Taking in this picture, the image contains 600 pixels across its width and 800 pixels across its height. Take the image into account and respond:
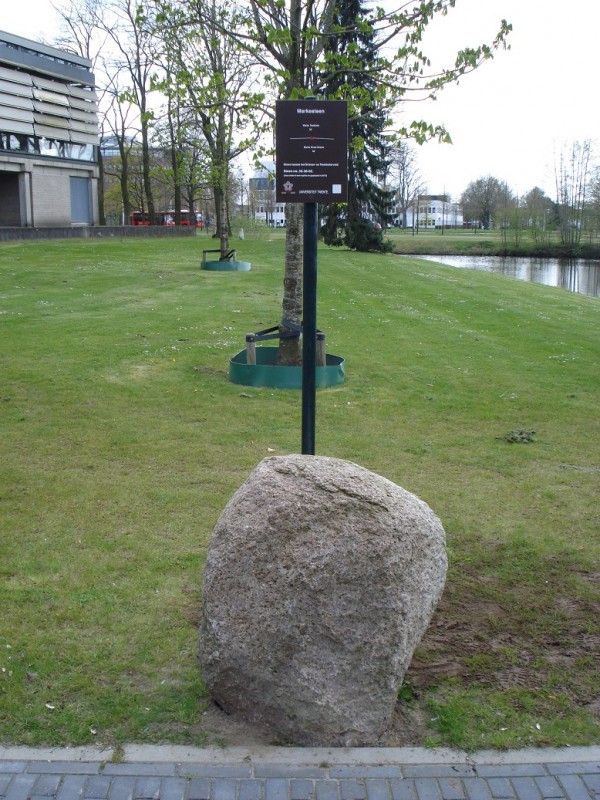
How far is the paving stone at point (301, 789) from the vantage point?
12.0ft

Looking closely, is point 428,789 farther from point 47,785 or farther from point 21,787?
point 21,787

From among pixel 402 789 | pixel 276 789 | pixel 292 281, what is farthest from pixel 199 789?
pixel 292 281

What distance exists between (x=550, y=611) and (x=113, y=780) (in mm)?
3057

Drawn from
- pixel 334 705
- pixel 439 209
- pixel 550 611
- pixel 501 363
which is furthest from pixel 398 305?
pixel 439 209

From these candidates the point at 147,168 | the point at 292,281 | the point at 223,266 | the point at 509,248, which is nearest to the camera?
the point at 292,281

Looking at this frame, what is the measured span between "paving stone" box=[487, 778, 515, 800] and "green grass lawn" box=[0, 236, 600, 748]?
27 cm

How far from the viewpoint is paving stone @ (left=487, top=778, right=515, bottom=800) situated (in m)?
3.73

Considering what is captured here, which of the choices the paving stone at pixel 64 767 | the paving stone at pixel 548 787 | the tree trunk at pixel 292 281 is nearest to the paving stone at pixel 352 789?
the paving stone at pixel 548 787

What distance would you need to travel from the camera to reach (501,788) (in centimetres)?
378

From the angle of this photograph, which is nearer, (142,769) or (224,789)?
(224,789)

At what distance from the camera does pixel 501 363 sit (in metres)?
14.3

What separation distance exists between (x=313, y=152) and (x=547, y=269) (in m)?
52.7

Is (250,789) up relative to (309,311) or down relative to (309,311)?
down

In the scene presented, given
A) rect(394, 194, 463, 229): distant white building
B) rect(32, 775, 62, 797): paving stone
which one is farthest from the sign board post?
rect(394, 194, 463, 229): distant white building
